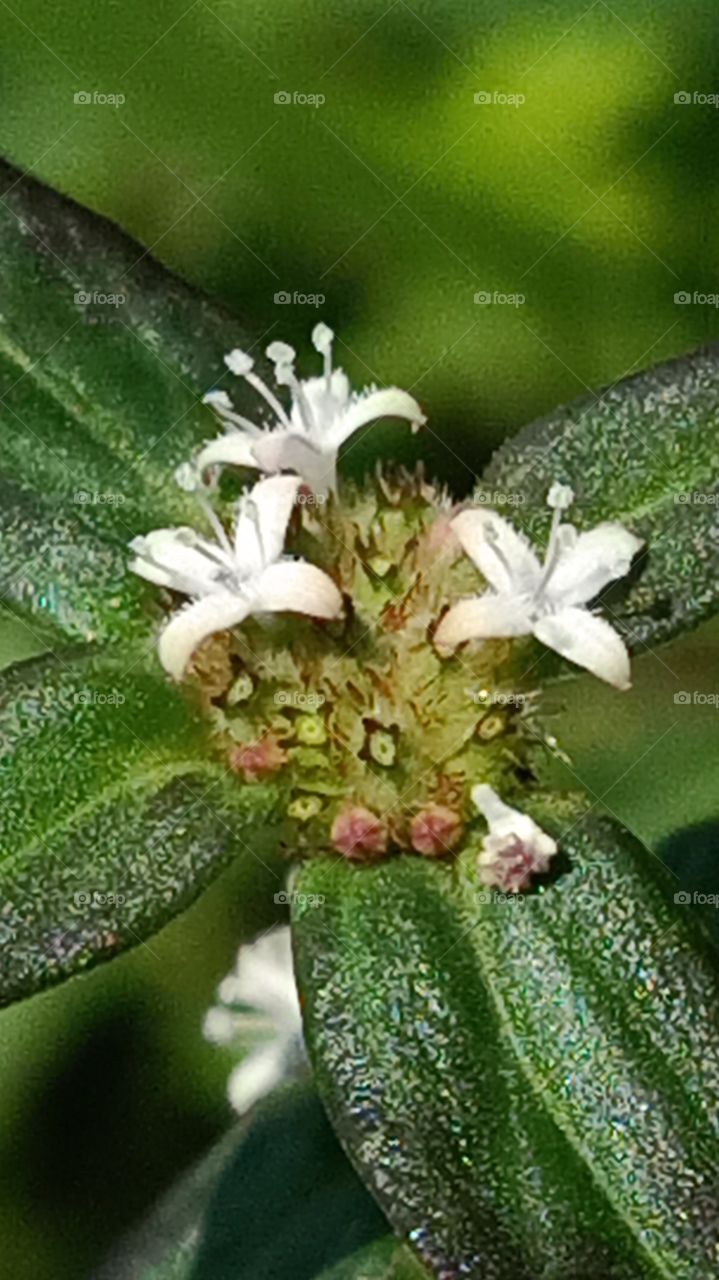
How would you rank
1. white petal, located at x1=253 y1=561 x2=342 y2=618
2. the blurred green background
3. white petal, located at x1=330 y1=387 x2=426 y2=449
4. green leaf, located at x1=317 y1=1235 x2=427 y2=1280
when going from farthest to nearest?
the blurred green background
green leaf, located at x1=317 y1=1235 x2=427 y2=1280
white petal, located at x1=330 y1=387 x2=426 y2=449
white petal, located at x1=253 y1=561 x2=342 y2=618

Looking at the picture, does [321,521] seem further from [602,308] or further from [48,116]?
[48,116]

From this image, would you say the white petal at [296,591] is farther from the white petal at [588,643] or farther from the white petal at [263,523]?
the white petal at [588,643]

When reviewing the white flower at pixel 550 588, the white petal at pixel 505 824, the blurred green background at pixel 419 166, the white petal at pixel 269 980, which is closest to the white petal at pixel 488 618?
the white flower at pixel 550 588

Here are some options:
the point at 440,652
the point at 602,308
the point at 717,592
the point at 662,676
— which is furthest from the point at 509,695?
the point at 602,308

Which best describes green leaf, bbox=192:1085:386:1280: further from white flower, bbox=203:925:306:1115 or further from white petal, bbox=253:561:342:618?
white petal, bbox=253:561:342:618

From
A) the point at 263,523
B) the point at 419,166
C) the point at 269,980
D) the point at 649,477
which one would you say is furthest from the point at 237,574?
the point at 419,166

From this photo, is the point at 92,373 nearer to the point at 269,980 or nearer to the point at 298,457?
the point at 298,457

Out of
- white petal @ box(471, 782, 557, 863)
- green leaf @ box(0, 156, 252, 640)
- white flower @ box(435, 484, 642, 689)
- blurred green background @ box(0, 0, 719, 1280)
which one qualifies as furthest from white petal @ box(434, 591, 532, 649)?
→ blurred green background @ box(0, 0, 719, 1280)

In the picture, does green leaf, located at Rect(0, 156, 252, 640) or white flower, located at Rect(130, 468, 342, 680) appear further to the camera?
green leaf, located at Rect(0, 156, 252, 640)
